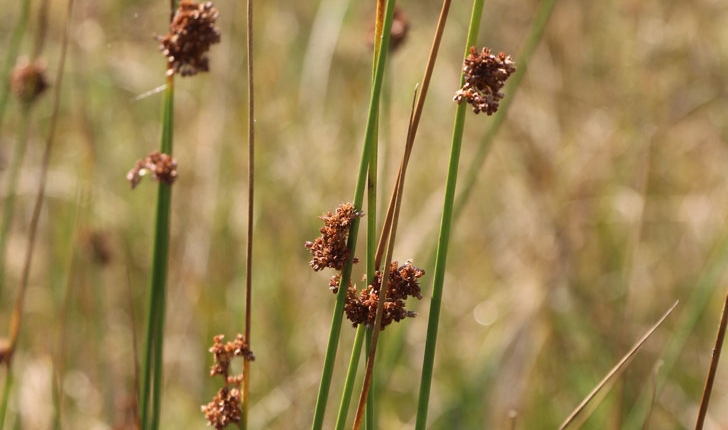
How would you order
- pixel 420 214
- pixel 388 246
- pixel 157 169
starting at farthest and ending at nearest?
pixel 420 214 < pixel 157 169 < pixel 388 246

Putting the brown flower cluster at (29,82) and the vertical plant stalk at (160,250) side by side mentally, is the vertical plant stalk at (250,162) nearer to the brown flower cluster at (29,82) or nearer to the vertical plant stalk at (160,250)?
the vertical plant stalk at (160,250)

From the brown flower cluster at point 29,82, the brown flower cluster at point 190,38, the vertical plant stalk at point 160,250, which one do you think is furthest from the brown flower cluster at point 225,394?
the brown flower cluster at point 29,82

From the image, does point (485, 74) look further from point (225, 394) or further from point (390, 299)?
point (225, 394)

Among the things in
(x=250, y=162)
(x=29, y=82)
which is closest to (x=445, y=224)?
(x=250, y=162)

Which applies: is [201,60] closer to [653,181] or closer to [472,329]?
[472,329]

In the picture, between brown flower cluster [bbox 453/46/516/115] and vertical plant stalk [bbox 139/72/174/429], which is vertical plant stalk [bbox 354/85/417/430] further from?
vertical plant stalk [bbox 139/72/174/429]

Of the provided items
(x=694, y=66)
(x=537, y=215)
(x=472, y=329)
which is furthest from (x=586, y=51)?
(x=472, y=329)
